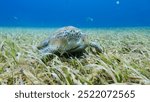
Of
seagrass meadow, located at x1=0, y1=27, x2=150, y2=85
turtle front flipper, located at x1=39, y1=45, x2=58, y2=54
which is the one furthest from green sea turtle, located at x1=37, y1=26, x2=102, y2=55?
seagrass meadow, located at x1=0, y1=27, x2=150, y2=85

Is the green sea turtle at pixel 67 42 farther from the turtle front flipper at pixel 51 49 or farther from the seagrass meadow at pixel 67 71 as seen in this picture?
the seagrass meadow at pixel 67 71

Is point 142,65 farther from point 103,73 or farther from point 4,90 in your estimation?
point 4,90

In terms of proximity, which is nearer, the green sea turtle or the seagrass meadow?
the seagrass meadow

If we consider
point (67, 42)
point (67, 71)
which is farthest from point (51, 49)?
point (67, 71)

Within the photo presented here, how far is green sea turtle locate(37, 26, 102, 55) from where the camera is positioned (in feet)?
12.5

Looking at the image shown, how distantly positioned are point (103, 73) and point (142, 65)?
0.58m

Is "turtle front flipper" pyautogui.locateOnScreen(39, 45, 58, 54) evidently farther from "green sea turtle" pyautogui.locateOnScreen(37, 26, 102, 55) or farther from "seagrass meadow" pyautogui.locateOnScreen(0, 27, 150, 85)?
"seagrass meadow" pyautogui.locateOnScreen(0, 27, 150, 85)

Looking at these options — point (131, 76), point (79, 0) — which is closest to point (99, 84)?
point (131, 76)

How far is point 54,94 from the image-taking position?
2.89 meters

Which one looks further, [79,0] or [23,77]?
[79,0]

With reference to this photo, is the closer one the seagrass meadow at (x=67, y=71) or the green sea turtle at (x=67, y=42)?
the seagrass meadow at (x=67, y=71)

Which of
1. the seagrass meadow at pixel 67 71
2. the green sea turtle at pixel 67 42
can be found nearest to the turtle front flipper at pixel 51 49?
the green sea turtle at pixel 67 42

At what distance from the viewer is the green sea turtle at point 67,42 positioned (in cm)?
381

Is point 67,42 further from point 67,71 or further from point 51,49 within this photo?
point 67,71
